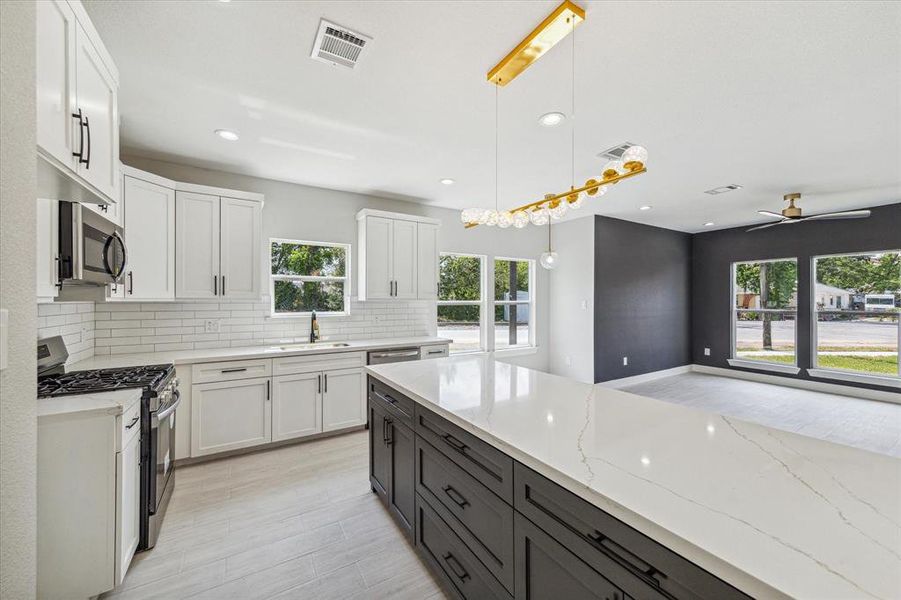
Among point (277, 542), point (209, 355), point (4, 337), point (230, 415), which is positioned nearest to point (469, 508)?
point (277, 542)

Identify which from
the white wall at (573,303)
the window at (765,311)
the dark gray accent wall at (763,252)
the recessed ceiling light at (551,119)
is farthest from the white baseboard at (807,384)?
the recessed ceiling light at (551,119)

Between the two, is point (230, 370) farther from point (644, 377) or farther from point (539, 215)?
point (644, 377)

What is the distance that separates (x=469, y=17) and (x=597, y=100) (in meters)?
1.12

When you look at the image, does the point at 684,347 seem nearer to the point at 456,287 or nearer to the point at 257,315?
the point at 456,287

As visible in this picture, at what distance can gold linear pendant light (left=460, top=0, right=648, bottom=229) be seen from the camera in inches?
66.9

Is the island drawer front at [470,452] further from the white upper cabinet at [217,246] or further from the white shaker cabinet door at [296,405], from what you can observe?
the white upper cabinet at [217,246]

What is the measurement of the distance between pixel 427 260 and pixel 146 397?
3.17 m

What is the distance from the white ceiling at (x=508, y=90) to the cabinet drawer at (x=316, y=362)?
1868 mm

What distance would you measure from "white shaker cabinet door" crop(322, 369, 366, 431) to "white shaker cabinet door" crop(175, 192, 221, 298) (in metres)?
1.35

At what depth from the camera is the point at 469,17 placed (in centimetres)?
172

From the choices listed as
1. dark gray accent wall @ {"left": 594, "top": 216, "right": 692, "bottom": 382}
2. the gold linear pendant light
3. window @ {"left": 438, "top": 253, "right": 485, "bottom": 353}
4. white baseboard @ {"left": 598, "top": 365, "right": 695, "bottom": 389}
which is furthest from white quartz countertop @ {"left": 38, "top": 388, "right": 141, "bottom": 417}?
white baseboard @ {"left": 598, "top": 365, "right": 695, "bottom": 389}

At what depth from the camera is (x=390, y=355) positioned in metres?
4.06

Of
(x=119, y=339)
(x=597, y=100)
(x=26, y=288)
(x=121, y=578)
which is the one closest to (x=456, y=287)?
(x=597, y=100)

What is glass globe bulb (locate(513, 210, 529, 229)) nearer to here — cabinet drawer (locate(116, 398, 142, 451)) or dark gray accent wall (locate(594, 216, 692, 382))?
cabinet drawer (locate(116, 398, 142, 451))
